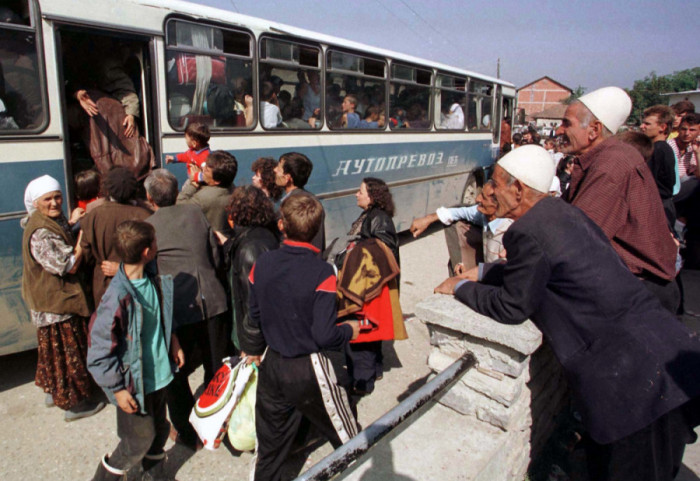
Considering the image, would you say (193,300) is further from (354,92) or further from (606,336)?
(354,92)

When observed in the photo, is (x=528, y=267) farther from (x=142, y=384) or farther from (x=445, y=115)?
(x=445, y=115)

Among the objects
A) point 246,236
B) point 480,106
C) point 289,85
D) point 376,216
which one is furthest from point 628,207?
point 480,106

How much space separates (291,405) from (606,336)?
5.07 feet

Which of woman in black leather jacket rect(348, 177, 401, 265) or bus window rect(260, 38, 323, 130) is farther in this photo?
bus window rect(260, 38, 323, 130)

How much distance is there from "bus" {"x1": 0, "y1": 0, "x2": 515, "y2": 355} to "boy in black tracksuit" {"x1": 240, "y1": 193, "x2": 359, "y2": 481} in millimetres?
2619

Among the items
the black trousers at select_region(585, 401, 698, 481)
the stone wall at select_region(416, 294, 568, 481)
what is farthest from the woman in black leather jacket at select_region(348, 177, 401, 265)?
the black trousers at select_region(585, 401, 698, 481)

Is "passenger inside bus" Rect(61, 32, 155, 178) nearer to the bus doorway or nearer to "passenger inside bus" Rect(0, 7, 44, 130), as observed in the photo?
the bus doorway

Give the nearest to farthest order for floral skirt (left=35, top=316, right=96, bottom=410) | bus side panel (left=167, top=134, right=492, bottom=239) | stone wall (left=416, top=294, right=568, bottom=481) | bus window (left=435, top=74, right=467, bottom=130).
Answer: stone wall (left=416, top=294, right=568, bottom=481)
floral skirt (left=35, top=316, right=96, bottom=410)
bus side panel (left=167, top=134, right=492, bottom=239)
bus window (left=435, top=74, right=467, bottom=130)

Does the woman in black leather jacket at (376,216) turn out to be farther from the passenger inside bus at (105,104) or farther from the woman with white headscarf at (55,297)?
the passenger inside bus at (105,104)

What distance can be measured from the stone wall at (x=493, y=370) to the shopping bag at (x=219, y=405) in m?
1.11

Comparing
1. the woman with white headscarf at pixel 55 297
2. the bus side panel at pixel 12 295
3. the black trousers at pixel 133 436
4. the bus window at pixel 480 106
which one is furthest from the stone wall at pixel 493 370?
the bus window at pixel 480 106

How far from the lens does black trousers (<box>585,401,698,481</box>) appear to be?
6.48 ft

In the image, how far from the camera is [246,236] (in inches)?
126

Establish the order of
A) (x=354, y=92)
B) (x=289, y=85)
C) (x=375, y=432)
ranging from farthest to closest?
(x=354, y=92) < (x=289, y=85) < (x=375, y=432)
